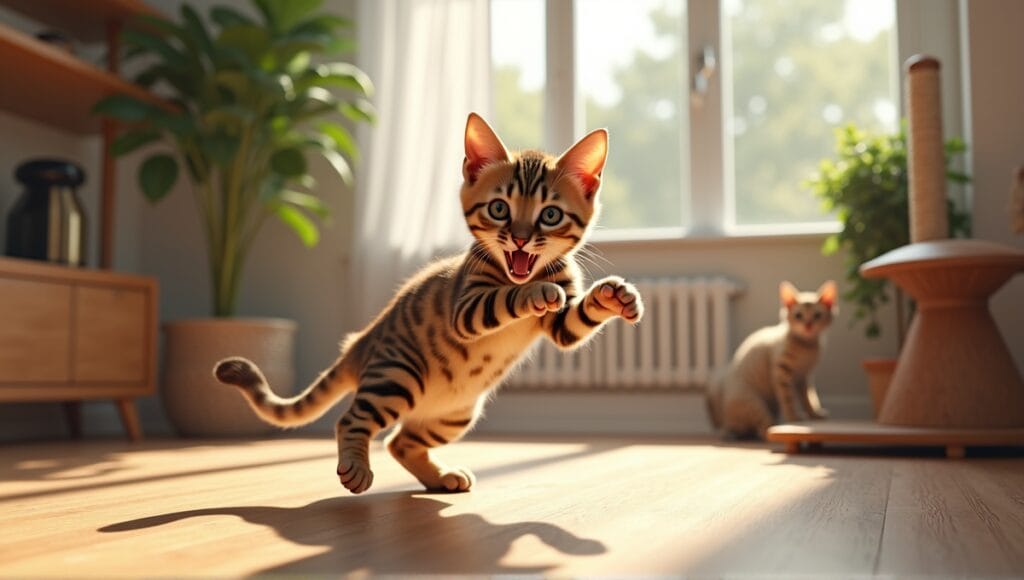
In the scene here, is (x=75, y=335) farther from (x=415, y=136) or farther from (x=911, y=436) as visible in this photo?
(x=911, y=436)

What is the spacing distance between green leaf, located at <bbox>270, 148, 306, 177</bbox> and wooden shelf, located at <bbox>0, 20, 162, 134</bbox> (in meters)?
0.49

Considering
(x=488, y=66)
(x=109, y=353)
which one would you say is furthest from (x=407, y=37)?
(x=109, y=353)

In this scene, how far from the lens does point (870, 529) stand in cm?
116

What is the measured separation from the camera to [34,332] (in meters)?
3.00

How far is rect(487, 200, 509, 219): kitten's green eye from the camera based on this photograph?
138cm

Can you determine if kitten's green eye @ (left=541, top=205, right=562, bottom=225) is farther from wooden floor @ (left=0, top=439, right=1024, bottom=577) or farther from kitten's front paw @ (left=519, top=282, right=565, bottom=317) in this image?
wooden floor @ (left=0, top=439, right=1024, bottom=577)

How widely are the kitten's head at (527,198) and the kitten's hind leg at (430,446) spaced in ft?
1.23

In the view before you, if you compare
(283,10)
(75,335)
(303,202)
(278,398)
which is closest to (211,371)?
(75,335)

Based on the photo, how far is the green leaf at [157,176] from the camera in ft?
11.1

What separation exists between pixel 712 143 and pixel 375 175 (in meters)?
1.48

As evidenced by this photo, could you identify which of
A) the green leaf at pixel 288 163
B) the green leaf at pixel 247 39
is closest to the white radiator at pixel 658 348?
the green leaf at pixel 288 163

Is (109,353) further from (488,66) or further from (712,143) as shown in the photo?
(712,143)

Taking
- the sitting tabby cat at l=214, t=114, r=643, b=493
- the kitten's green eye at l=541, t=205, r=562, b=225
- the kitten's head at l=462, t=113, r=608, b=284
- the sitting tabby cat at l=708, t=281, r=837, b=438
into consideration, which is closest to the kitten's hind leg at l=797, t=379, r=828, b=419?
the sitting tabby cat at l=708, t=281, r=837, b=438

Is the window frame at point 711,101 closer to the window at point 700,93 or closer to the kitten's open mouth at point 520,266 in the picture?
the window at point 700,93
